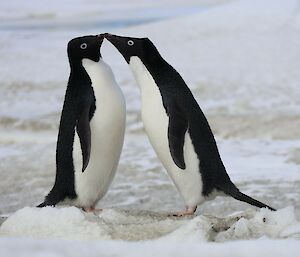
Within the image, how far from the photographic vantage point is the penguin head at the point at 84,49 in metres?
2.48

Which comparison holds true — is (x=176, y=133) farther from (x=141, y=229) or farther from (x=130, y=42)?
(x=141, y=229)

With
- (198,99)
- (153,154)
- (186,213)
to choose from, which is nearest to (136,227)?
(186,213)

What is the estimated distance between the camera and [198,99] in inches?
241

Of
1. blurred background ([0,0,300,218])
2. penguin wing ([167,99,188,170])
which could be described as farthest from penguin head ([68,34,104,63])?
blurred background ([0,0,300,218])

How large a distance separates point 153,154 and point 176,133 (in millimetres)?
2456

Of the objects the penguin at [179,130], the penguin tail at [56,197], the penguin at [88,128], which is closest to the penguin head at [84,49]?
the penguin at [88,128]

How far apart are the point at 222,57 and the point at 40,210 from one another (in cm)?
614

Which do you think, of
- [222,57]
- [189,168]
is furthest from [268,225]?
[222,57]

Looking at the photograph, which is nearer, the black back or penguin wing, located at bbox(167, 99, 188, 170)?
penguin wing, located at bbox(167, 99, 188, 170)

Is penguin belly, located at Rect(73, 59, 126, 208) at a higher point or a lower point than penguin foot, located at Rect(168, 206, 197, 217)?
higher

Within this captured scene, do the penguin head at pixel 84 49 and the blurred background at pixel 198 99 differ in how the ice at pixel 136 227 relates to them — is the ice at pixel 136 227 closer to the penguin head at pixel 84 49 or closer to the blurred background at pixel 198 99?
the penguin head at pixel 84 49

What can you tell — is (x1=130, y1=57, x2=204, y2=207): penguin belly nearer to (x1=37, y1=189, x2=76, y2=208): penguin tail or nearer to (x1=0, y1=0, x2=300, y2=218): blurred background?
(x1=37, y1=189, x2=76, y2=208): penguin tail

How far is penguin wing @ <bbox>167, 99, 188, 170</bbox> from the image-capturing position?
7.65 ft

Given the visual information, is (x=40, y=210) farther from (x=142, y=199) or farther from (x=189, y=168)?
(x=142, y=199)
